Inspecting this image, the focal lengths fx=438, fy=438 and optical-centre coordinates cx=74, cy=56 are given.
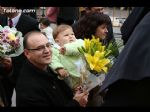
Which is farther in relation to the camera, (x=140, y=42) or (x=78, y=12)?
(x=78, y=12)

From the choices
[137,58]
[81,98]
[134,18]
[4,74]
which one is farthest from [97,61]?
[137,58]

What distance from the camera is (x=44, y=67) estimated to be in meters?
3.64

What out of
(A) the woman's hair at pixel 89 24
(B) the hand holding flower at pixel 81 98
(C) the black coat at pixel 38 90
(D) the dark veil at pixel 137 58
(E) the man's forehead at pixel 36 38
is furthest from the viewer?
(A) the woman's hair at pixel 89 24

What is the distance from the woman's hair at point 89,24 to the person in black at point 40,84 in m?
0.88

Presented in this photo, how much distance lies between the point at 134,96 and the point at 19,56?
2614 mm

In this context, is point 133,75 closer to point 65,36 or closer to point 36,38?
point 36,38

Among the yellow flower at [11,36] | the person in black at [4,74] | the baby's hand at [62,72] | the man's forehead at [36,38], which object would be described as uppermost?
the man's forehead at [36,38]

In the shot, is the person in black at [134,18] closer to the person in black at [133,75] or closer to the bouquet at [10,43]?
the person in black at [133,75]

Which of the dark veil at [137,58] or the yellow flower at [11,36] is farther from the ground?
the dark veil at [137,58]

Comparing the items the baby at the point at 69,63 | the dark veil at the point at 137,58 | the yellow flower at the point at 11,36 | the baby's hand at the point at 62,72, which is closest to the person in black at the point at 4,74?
the yellow flower at the point at 11,36

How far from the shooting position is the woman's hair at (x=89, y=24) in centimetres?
452
